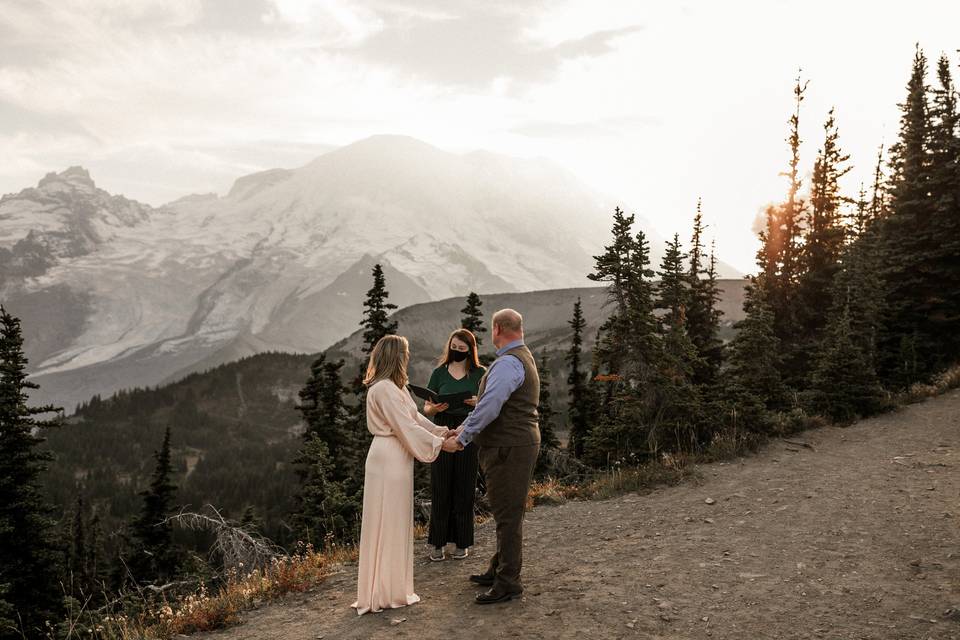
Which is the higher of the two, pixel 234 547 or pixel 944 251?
pixel 944 251

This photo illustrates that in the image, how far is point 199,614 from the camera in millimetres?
6699

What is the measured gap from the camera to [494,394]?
5836 mm

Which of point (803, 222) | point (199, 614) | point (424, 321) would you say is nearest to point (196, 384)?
point (424, 321)

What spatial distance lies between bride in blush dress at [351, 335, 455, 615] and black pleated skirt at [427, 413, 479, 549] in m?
1.37

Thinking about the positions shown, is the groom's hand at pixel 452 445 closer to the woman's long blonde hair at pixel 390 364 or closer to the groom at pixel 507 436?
the groom at pixel 507 436

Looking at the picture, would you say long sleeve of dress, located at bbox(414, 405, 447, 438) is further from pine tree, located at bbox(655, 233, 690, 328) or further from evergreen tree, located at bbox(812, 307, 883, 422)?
pine tree, located at bbox(655, 233, 690, 328)

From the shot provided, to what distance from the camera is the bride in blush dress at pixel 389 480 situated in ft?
20.3

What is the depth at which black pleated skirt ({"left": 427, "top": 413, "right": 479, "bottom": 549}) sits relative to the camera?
7707 mm

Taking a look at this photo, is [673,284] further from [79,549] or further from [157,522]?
[79,549]

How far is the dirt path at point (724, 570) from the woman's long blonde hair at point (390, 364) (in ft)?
7.84

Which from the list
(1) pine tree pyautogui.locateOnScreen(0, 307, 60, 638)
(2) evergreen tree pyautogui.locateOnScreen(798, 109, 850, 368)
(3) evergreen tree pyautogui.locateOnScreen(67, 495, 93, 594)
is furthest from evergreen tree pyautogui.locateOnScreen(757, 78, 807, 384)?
(3) evergreen tree pyautogui.locateOnScreen(67, 495, 93, 594)

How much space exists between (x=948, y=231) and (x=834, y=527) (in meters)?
19.5

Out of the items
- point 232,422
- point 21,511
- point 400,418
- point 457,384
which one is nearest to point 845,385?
point 457,384

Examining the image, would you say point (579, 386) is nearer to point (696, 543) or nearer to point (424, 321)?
point (696, 543)
